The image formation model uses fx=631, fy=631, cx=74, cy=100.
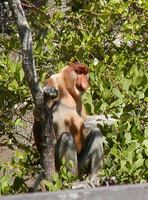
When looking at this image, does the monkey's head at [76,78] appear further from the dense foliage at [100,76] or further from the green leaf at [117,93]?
the green leaf at [117,93]

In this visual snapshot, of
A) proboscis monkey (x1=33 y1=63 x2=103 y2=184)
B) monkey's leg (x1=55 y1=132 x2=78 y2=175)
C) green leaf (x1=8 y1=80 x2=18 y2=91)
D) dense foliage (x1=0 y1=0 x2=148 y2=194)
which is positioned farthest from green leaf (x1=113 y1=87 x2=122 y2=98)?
green leaf (x1=8 y1=80 x2=18 y2=91)

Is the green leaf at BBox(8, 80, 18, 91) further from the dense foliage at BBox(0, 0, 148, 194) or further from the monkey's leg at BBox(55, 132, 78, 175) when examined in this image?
the monkey's leg at BBox(55, 132, 78, 175)

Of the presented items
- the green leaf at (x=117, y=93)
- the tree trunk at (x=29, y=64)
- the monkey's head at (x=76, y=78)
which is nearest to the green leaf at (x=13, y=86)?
the monkey's head at (x=76, y=78)

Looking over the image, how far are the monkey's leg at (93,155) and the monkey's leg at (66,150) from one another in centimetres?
16

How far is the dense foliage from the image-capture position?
16.0 feet

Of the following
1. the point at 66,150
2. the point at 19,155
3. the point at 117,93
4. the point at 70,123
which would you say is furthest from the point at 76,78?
the point at 19,155

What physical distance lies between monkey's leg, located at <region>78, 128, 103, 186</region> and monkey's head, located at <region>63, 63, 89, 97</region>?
0.53 metres

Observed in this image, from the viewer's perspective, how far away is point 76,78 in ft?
20.2

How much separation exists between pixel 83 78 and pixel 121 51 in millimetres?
1099

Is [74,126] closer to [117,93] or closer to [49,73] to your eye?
[49,73]

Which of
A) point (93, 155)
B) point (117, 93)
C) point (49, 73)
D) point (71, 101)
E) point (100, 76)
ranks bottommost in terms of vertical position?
point (93, 155)

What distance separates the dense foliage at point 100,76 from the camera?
16.0 feet

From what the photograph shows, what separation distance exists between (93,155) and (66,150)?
0.26 m

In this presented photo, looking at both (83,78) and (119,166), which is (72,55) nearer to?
(83,78)
